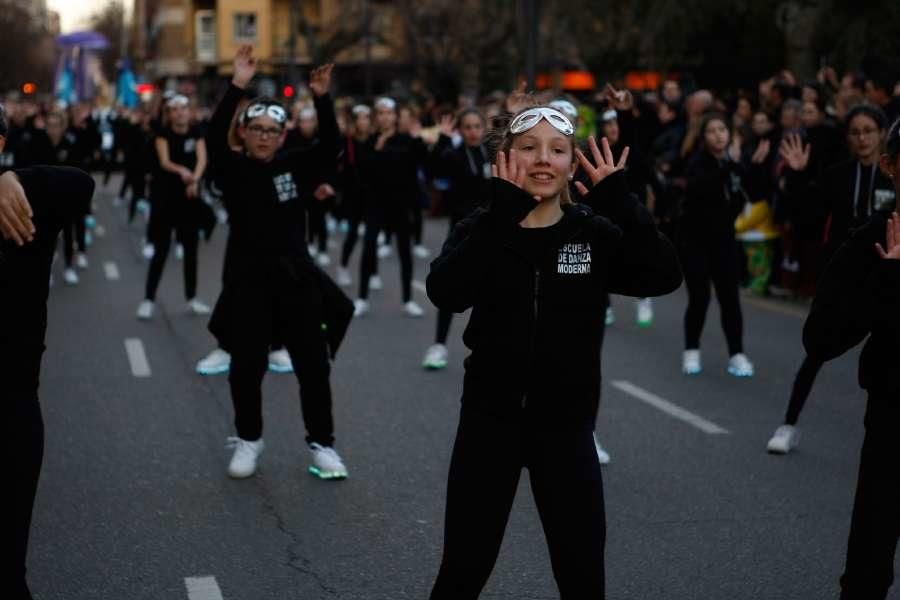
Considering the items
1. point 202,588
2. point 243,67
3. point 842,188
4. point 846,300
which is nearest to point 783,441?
point 842,188

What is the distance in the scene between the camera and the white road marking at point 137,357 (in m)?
10.1

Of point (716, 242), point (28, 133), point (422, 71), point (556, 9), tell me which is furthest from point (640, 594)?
point (422, 71)

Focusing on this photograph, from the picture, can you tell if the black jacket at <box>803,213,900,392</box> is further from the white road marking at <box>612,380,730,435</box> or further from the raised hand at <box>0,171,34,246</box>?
the white road marking at <box>612,380,730,435</box>

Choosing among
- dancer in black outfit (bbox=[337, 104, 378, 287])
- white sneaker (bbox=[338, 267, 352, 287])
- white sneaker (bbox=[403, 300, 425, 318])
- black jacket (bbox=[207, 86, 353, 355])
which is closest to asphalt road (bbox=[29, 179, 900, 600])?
black jacket (bbox=[207, 86, 353, 355])

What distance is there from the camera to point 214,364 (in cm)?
1000

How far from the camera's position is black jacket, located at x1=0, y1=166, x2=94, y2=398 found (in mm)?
3639

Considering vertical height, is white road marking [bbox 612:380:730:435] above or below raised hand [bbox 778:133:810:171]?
below

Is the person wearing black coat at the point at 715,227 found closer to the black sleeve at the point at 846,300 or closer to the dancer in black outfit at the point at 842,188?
the dancer in black outfit at the point at 842,188

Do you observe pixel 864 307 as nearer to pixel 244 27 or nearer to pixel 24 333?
pixel 24 333

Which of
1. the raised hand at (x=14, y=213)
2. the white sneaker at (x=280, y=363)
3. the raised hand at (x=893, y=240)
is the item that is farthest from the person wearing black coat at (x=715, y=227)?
the raised hand at (x=14, y=213)

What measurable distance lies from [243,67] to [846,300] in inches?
137

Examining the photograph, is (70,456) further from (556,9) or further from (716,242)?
(556,9)

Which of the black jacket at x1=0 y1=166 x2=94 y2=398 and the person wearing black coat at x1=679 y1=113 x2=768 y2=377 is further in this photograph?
A: the person wearing black coat at x1=679 y1=113 x2=768 y2=377

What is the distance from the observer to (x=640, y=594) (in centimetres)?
518
